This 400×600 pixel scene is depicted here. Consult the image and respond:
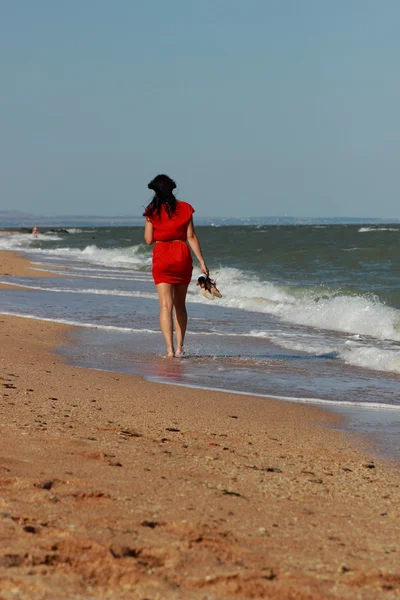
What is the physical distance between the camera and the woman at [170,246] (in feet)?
27.9

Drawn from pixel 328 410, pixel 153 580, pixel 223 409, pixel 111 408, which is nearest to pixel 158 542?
pixel 153 580

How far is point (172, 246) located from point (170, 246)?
0.02m

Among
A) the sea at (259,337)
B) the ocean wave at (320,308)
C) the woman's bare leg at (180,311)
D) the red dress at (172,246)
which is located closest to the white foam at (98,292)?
the sea at (259,337)

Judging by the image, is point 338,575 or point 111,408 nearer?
point 338,575

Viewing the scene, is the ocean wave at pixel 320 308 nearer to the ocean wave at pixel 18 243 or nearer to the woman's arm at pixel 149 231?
the woman's arm at pixel 149 231

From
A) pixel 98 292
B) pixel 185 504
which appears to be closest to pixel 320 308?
pixel 98 292

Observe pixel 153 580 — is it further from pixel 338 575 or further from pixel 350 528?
pixel 350 528

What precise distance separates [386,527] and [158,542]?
3.29 feet

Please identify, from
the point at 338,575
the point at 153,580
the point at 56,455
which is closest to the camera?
the point at 153,580

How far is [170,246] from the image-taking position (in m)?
8.70

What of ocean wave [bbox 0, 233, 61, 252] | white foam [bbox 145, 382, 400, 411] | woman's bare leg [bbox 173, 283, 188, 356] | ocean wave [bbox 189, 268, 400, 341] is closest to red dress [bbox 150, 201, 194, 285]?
woman's bare leg [bbox 173, 283, 188, 356]

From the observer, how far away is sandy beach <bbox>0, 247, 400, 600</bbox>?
8.73 ft

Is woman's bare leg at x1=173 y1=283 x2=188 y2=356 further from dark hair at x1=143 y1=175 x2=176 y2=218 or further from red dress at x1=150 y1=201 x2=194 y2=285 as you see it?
dark hair at x1=143 y1=175 x2=176 y2=218

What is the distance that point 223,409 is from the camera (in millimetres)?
6316
